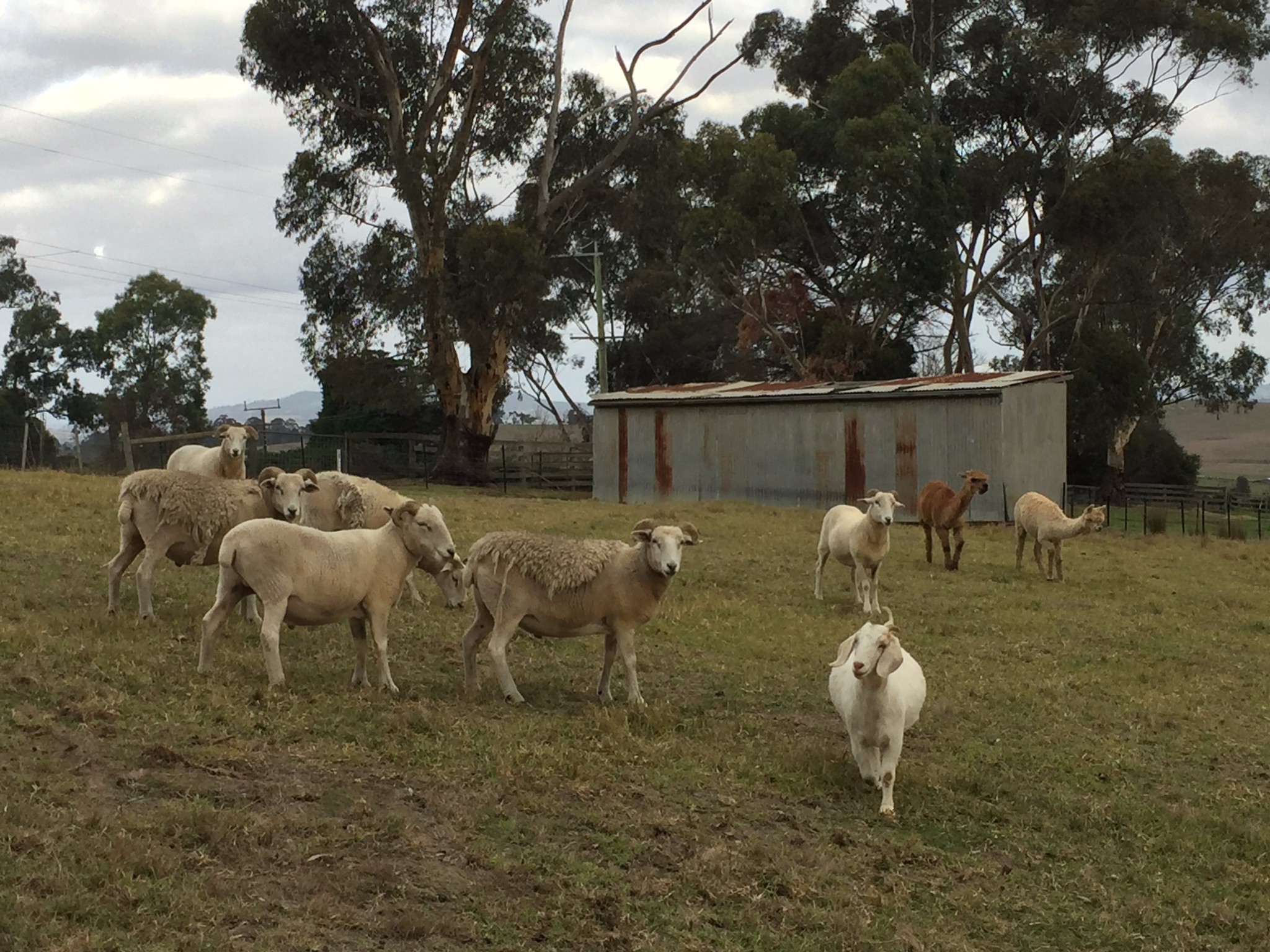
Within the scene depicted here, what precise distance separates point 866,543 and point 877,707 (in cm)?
735

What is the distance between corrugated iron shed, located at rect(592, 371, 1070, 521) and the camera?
2927 cm

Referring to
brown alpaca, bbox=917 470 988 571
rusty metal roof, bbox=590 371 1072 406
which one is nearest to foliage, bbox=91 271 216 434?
rusty metal roof, bbox=590 371 1072 406

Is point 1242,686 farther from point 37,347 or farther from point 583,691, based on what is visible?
point 37,347

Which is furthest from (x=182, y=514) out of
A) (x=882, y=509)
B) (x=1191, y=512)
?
(x=1191, y=512)

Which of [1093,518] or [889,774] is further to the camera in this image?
[1093,518]

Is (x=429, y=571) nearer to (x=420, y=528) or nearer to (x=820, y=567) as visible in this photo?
(x=420, y=528)

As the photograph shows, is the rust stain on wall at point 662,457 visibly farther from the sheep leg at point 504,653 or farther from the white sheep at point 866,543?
the sheep leg at point 504,653

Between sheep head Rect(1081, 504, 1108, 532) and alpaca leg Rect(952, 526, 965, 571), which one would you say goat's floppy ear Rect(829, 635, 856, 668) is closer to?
alpaca leg Rect(952, 526, 965, 571)

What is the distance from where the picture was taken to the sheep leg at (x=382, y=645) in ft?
29.9

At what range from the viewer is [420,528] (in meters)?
9.61

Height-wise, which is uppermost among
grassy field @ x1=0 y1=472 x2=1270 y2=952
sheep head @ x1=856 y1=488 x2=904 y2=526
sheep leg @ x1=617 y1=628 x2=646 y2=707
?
sheep head @ x1=856 y1=488 x2=904 y2=526

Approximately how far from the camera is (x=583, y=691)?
9883mm

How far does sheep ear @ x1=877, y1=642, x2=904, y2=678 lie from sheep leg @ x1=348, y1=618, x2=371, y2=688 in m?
3.52

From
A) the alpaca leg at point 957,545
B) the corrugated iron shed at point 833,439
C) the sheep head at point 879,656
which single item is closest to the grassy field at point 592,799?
the sheep head at point 879,656
